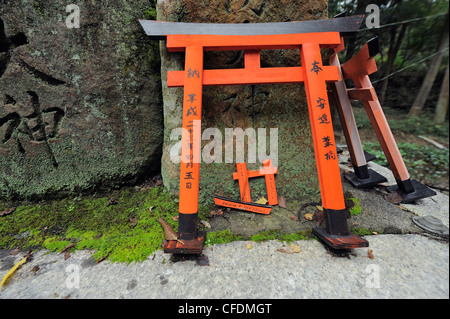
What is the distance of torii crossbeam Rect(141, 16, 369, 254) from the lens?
73.5 inches

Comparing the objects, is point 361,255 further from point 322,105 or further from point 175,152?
point 175,152

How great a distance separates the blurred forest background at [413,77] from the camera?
4191 mm

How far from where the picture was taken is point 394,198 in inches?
102

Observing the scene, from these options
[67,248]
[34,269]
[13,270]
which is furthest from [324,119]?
[13,270]

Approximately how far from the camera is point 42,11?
7.12ft

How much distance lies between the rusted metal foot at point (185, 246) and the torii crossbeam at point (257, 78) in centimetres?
1

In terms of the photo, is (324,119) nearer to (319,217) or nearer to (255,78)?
(255,78)

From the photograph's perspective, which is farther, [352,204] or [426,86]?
[426,86]

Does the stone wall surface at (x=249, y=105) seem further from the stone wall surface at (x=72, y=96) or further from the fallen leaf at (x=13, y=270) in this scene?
the fallen leaf at (x=13, y=270)

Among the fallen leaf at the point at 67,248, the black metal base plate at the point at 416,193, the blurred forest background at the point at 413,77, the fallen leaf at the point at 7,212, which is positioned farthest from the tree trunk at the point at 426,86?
the fallen leaf at the point at 7,212

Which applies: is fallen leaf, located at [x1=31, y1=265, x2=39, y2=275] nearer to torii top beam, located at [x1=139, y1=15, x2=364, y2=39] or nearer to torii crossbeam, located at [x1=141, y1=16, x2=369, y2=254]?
torii crossbeam, located at [x1=141, y1=16, x2=369, y2=254]

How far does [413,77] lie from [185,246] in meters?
12.1

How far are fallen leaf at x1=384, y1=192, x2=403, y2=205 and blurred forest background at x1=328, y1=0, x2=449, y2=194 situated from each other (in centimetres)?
173
